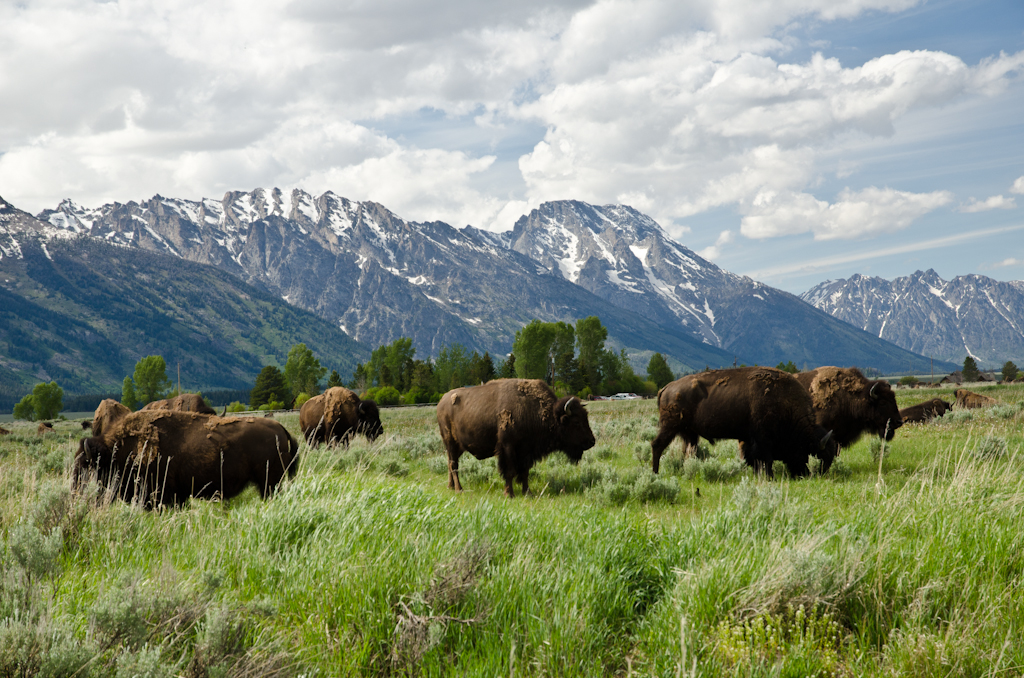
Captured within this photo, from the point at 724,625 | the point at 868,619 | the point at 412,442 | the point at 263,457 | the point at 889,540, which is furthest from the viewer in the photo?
the point at 412,442

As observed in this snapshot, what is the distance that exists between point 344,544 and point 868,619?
3875 mm

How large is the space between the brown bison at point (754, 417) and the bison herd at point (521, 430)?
2cm

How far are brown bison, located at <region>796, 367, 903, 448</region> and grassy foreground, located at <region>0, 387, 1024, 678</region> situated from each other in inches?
291

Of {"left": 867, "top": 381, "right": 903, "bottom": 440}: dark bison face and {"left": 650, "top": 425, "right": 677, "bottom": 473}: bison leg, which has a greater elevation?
{"left": 867, "top": 381, "right": 903, "bottom": 440}: dark bison face

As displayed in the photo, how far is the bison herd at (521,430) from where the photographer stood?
308 inches

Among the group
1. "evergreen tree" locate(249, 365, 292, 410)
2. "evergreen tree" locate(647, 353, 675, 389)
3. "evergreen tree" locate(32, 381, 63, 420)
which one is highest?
"evergreen tree" locate(647, 353, 675, 389)

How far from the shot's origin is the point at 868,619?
12.9 ft

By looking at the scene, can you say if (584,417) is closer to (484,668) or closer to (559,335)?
(484,668)

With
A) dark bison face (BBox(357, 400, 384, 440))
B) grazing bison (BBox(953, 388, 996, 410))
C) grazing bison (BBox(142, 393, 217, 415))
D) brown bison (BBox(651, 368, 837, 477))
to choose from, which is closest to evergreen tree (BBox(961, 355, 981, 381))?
grazing bison (BBox(953, 388, 996, 410))

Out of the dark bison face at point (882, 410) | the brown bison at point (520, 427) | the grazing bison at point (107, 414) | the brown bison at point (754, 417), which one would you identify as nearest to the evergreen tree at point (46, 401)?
the grazing bison at point (107, 414)

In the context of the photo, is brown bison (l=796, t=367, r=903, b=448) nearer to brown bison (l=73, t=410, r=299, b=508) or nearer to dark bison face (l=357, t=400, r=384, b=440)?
brown bison (l=73, t=410, r=299, b=508)

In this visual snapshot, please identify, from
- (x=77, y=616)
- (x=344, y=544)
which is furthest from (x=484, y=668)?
(x=77, y=616)

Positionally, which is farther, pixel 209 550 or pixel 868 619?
pixel 209 550

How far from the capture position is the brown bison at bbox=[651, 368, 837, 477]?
1104 centimetres
